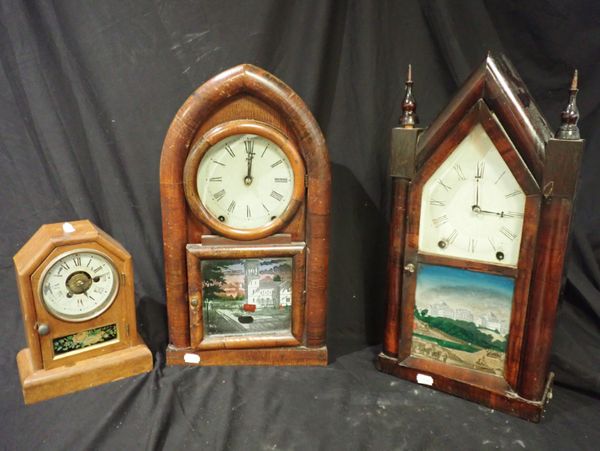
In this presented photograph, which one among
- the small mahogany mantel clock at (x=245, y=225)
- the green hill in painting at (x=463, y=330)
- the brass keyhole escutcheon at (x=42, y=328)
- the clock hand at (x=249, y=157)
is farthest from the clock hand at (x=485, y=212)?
the brass keyhole escutcheon at (x=42, y=328)

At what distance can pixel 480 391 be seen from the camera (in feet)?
5.36

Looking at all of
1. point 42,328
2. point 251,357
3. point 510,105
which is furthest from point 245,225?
point 510,105

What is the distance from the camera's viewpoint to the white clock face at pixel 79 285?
161cm

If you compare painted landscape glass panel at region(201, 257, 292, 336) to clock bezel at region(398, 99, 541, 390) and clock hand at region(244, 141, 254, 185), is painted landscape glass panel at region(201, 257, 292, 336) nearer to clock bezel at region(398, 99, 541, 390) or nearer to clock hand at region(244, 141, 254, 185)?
clock hand at region(244, 141, 254, 185)

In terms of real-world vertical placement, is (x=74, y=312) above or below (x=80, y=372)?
above

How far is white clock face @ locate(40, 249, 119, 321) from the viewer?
1606 mm

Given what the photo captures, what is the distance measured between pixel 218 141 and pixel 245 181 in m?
0.17

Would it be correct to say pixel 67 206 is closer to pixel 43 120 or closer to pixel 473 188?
pixel 43 120

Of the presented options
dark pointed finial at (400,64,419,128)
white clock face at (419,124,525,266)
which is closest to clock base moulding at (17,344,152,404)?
white clock face at (419,124,525,266)

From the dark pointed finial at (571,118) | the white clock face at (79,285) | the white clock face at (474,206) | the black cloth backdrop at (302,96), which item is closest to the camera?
the dark pointed finial at (571,118)

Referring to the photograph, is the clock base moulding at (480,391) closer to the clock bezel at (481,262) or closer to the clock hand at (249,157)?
the clock bezel at (481,262)

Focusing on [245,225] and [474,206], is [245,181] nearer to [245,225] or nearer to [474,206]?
[245,225]

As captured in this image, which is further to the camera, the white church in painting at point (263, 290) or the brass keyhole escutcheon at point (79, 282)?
the white church in painting at point (263, 290)

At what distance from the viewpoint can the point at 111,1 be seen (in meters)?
1.91
